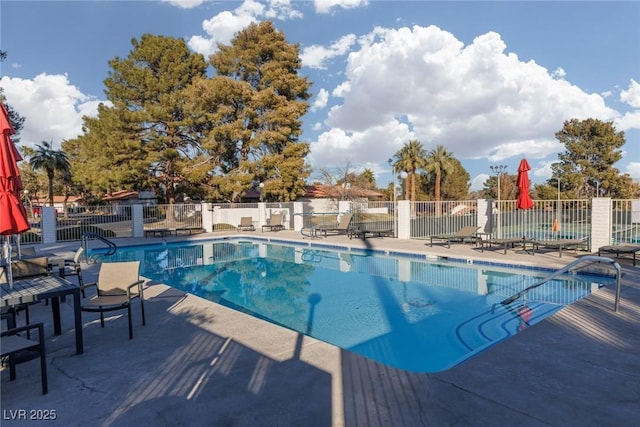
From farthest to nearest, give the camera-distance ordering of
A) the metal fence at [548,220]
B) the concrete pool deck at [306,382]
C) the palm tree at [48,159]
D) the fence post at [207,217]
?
the palm tree at [48,159] < the fence post at [207,217] < the metal fence at [548,220] < the concrete pool deck at [306,382]

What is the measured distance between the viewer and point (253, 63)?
85.4 feet

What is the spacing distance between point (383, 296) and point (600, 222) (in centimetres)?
689

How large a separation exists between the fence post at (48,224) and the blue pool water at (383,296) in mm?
5233

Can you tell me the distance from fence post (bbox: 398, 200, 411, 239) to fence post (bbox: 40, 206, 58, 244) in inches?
591

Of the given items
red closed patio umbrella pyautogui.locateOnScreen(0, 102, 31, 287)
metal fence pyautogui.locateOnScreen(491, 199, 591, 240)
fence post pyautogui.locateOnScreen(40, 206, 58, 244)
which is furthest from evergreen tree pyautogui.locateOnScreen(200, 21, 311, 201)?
red closed patio umbrella pyautogui.locateOnScreen(0, 102, 31, 287)

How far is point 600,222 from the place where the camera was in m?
9.97

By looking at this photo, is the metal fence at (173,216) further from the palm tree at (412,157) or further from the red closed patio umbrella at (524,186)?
the palm tree at (412,157)

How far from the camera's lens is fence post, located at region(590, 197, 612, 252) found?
388 inches

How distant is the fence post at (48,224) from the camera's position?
51.1 feet

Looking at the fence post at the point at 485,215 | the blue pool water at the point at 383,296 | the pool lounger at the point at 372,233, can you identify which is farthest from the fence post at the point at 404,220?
the blue pool water at the point at 383,296

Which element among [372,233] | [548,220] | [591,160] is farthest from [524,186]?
[591,160]

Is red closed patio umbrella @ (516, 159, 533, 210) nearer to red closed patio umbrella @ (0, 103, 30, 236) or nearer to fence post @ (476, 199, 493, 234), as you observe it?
fence post @ (476, 199, 493, 234)

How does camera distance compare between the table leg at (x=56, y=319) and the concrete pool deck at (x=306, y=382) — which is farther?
the table leg at (x=56, y=319)

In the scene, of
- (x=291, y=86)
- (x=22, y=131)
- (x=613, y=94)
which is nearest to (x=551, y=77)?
(x=613, y=94)
